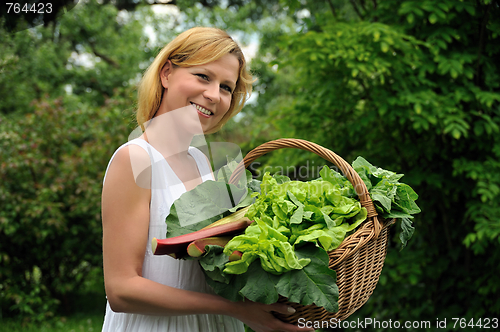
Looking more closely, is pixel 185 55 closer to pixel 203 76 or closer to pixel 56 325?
pixel 203 76

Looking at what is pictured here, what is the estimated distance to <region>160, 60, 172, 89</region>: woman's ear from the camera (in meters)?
1.53

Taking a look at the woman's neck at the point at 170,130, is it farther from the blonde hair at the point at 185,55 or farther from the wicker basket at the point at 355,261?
the wicker basket at the point at 355,261

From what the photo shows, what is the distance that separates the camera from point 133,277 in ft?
4.04

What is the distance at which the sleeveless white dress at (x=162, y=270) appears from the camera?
135cm

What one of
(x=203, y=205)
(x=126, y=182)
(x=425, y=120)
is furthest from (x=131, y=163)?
(x=425, y=120)

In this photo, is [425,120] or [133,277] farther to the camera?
[425,120]

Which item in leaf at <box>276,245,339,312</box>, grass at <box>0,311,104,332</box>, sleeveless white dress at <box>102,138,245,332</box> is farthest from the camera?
grass at <box>0,311,104,332</box>

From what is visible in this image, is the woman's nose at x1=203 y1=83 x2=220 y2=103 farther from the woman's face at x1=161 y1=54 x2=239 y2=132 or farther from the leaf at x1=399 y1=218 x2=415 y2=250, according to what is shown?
the leaf at x1=399 y1=218 x2=415 y2=250

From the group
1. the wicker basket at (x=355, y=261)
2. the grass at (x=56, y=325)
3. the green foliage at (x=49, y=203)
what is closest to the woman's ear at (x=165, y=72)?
the wicker basket at (x=355, y=261)

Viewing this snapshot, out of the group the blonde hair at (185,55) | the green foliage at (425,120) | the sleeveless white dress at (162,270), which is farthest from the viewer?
the green foliage at (425,120)

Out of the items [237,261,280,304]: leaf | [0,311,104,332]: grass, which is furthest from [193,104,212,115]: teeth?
[0,311,104,332]: grass

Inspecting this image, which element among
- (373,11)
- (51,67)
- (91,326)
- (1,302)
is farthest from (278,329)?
(51,67)

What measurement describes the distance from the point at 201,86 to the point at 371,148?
270 centimetres

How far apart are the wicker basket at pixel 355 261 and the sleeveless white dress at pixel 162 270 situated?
38 cm
